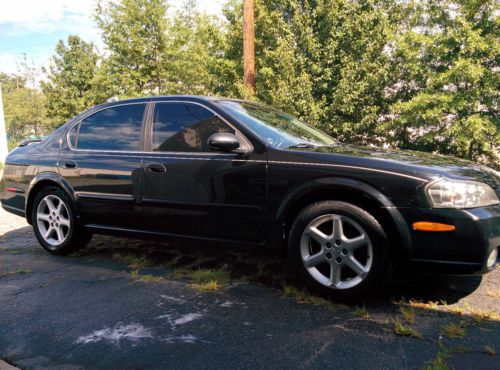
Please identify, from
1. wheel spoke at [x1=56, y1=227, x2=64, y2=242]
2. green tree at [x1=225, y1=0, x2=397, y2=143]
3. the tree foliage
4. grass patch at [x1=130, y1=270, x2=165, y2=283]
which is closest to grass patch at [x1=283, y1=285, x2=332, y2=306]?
grass patch at [x1=130, y1=270, x2=165, y2=283]

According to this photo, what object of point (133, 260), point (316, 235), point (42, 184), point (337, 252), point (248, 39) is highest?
Answer: point (248, 39)

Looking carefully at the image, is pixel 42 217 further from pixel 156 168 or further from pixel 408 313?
pixel 408 313

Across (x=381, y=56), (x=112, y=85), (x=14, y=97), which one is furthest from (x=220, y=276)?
(x=14, y=97)

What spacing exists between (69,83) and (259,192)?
3130cm

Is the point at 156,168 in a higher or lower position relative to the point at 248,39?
lower

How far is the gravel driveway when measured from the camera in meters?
2.21

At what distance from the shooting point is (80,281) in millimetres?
3588

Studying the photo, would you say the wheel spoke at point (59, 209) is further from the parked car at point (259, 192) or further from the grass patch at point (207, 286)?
the grass patch at point (207, 286)

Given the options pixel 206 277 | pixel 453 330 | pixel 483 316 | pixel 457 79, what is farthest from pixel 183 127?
pixel 457 79

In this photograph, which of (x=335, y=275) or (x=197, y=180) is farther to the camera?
(x=197, y=180)

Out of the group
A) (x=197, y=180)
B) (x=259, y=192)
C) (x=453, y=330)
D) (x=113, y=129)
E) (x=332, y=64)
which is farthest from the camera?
(x=332, y=64)

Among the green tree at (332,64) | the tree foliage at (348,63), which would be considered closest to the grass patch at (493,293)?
the tree foliage at (348,63)

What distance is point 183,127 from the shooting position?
12.1ft

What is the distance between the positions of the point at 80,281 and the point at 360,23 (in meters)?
12.5
